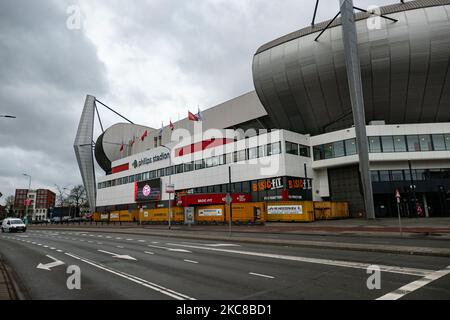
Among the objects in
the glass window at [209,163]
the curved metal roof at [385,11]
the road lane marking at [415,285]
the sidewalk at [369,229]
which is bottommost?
the road lane marking at [415,285]

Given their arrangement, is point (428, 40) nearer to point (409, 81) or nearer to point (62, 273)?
point (409, 81)

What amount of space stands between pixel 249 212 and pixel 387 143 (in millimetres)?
21938

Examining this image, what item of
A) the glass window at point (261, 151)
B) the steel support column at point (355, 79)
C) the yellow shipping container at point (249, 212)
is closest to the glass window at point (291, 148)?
the glass window at point (261, 151)

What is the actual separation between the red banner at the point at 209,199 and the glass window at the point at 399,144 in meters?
21.4

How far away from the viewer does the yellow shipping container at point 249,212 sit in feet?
121

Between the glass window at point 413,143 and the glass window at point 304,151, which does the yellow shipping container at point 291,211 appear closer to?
the glass window at point 304,151

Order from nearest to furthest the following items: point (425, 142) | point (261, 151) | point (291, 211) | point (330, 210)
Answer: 1. point (291, 211)
2. point (330, 210)
3. point (425, 142)
4. point (261, 151)

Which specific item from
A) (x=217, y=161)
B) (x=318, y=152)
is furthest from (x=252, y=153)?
(x=318, y=152)

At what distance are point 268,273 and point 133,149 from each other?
82.8 meters

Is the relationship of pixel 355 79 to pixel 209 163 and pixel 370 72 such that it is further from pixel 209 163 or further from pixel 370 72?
pixel 209 163

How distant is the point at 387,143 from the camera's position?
42.1 metres

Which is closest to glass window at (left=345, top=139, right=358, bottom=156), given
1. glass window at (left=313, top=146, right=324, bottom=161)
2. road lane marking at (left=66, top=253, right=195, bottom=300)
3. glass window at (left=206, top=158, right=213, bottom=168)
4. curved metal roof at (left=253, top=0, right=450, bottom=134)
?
glass window at (left=313, top=146, right=324, bottom=161)
